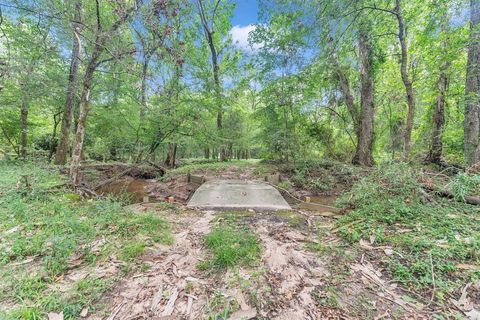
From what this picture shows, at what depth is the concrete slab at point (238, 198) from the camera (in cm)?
364

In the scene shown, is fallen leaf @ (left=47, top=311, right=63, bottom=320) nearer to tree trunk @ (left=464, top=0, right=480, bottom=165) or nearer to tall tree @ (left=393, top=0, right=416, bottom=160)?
tall tree @ (left=393, top=0, right=416, bottom=160)

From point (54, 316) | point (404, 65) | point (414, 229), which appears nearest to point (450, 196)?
point (414, 229)

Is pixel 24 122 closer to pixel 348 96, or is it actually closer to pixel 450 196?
pixel 348 96

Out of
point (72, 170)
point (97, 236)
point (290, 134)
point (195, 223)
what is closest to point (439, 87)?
point (290, 134)

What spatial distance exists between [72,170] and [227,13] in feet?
38.5

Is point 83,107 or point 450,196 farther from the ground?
point 83,107

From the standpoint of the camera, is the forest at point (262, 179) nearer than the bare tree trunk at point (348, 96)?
Yes

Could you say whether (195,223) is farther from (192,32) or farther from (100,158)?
(100,158)

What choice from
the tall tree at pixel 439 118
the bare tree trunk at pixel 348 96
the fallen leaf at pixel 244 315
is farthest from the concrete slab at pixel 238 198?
the tall tree at pixel 439 118

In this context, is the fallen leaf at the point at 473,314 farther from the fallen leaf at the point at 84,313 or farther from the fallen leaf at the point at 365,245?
the fallen leaf at the point at 84,313

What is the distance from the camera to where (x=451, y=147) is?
618cm

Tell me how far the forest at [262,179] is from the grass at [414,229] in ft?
0.06

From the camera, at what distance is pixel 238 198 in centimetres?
407

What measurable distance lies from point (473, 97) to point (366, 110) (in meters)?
2.81
